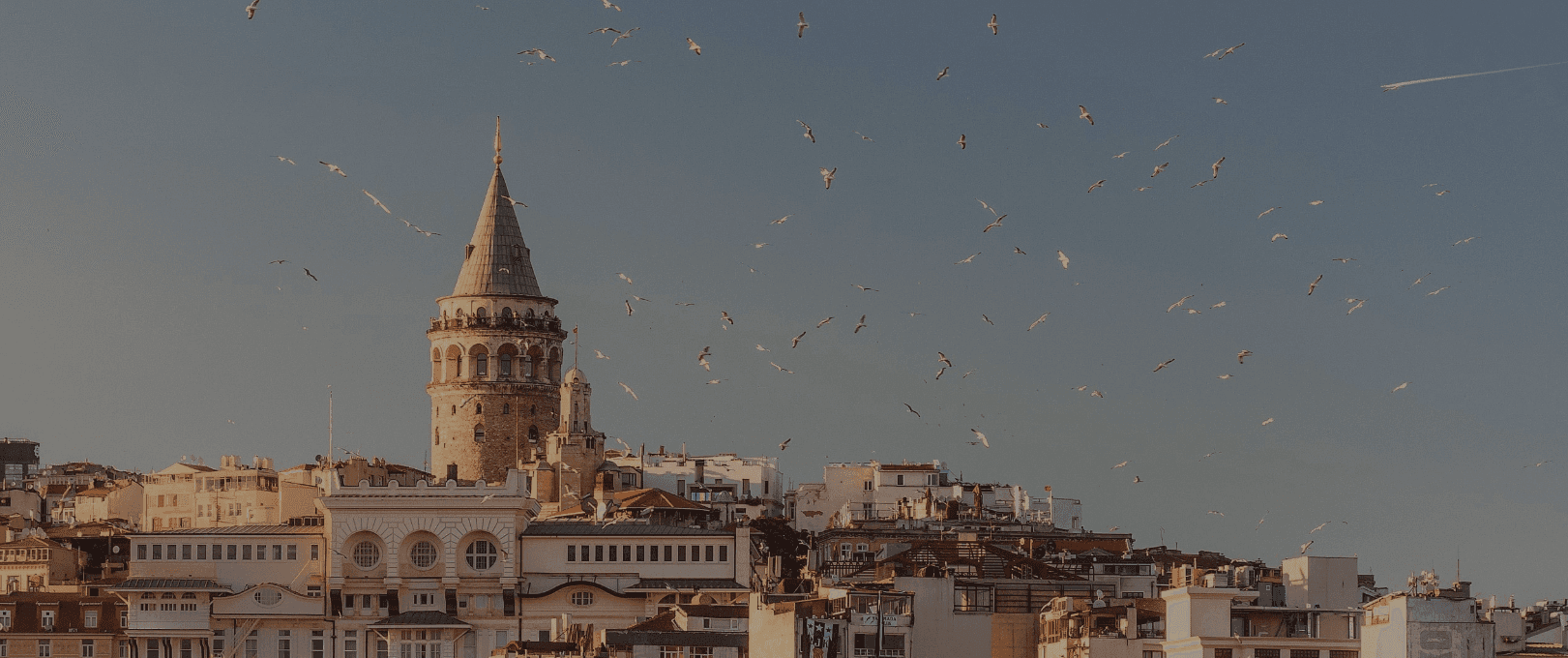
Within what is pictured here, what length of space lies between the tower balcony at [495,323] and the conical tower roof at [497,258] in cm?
129

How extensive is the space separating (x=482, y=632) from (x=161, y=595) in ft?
35.5

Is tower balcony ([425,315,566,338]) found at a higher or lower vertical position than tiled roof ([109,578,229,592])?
higher

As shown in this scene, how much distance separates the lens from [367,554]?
10412 centimetres

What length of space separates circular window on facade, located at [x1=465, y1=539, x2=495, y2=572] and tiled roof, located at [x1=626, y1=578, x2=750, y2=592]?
6.11 meters

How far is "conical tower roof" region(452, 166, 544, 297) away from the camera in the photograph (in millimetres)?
133750

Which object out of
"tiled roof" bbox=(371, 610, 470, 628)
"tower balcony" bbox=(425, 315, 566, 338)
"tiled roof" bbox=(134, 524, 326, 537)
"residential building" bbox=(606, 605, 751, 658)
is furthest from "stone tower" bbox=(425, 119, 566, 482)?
"residential building" bbox=(606, 605, 751, 658)

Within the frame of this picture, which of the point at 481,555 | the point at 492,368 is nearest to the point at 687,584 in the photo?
the point at 481,555

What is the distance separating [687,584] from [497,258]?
3770 cm

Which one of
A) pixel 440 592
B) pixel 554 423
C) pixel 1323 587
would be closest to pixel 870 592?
pixel 1323 587

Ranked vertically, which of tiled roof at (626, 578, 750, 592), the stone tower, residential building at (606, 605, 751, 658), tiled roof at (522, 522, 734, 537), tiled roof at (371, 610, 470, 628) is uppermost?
the stone tower

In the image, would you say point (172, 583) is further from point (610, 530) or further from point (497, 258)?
point (497, 258)

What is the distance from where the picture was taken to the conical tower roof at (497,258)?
134m

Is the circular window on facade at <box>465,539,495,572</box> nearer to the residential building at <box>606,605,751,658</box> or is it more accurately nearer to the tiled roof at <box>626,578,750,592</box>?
the tiled roof at <box>626,578,750,592</box>

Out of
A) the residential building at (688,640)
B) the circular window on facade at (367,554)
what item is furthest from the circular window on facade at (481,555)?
the residential building at (688,640)
